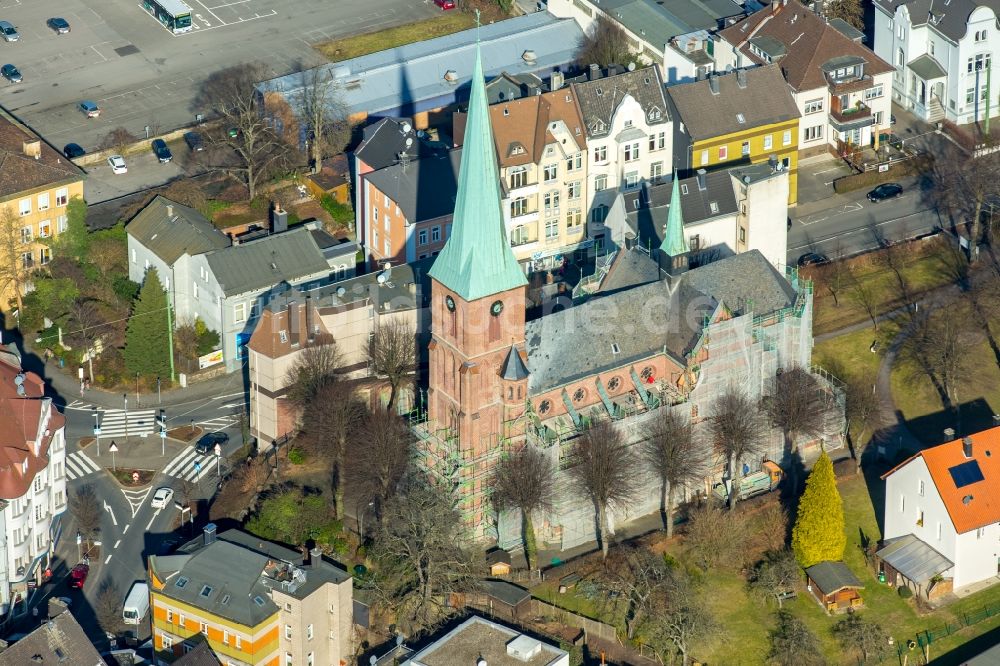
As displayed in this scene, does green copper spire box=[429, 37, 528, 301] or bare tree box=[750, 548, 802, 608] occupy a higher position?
green copper spire box=[429, 37, 528, 301]

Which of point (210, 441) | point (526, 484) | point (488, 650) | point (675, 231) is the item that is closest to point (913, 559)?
point (526, 484)

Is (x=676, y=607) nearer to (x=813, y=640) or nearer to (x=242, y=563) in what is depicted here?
(x=813, y=640)

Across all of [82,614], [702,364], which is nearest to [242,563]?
[82,614]

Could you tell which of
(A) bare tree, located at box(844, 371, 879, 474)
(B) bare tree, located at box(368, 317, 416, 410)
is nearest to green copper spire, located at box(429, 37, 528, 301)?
(B) bare tree, located at box(368, 317, 416, 410)

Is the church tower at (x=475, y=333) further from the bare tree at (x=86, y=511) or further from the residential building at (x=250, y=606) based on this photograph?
the bare tree at (x=86, y=511)

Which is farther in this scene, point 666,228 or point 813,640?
point 666,228

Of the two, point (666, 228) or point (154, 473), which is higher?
point (666, 228)

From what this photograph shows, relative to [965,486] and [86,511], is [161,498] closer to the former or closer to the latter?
[86,511]

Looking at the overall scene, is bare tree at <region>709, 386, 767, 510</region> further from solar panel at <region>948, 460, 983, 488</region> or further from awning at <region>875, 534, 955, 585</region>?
solar panel at <region>948, 460, 983, 488</region>
